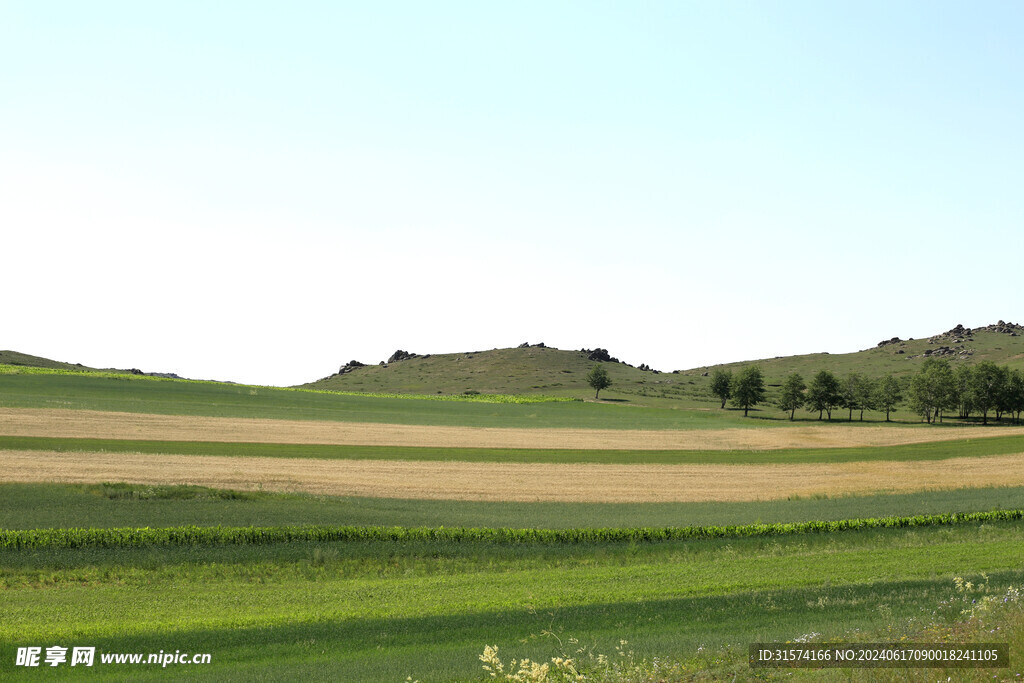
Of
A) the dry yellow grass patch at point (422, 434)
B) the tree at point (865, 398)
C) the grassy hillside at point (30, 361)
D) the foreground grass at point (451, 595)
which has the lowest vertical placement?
the foreground grass at point (451, 595)

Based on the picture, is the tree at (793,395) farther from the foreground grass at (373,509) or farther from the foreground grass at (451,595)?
the foreground grass at (451,595)

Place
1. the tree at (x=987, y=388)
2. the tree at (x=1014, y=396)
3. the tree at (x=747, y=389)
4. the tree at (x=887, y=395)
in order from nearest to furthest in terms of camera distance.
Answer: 1. the tree at (x=987, y=388)
2. the tree at (x=1014, y=396)
3. the tree at (x=887, y=395)
4. the tree at (x=747, y=389)

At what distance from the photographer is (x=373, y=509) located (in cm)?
3722

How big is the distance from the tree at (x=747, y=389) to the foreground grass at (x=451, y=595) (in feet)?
352

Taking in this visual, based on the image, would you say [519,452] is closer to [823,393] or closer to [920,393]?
[823,393]

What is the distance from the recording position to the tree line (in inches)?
4956

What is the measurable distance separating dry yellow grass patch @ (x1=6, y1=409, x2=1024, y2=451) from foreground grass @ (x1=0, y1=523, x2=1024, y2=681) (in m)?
36.2

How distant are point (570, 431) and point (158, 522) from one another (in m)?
57.6

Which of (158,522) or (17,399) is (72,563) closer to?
(158,522)

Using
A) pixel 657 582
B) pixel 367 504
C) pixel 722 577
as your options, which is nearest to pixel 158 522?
pixel 367 504

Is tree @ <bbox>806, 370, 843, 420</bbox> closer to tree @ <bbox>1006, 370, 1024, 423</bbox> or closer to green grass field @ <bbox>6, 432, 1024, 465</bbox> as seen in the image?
tree @ <bbox>1006, 370, 1024, 423</bbox>

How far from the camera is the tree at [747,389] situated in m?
138

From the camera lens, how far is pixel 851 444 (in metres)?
76.9

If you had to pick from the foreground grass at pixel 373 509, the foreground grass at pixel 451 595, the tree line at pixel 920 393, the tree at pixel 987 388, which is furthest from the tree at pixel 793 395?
the foreground grass at pixel 451 595
